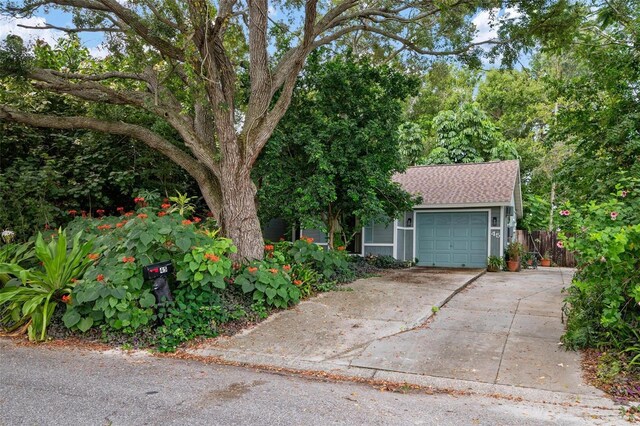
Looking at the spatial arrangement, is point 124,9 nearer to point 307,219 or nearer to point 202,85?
point 202,85

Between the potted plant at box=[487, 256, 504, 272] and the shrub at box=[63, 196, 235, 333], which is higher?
the shrub at box=[63, 196, 235, 333]

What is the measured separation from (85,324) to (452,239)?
11245mm

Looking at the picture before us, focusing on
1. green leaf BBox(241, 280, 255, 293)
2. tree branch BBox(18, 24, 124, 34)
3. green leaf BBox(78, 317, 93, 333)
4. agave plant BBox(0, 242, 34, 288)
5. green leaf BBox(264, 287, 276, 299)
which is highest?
tree branch BBox(18, 24, 124, 34)

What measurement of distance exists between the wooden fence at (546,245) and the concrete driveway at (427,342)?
10132 mm

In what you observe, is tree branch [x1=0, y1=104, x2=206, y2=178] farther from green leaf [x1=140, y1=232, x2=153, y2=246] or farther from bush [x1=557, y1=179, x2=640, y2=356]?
bush [x1=557, y1=179, x2=640, y2=356]

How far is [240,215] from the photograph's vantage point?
25.8 ft

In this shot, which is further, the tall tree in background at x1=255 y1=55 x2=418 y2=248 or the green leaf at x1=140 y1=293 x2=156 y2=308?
the tall tree in background at x1=255 y1=55 x2=418 y2=248

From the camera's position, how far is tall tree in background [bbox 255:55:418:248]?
993 centimetres

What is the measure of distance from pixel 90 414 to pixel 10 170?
8.00 metres

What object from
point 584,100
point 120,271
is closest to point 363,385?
point 120,271

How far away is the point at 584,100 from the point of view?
8781mm

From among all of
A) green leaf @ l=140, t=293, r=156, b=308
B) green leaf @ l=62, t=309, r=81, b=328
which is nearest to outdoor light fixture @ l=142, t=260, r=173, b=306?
green leaf @ l=140, t=293, r=156, b=308

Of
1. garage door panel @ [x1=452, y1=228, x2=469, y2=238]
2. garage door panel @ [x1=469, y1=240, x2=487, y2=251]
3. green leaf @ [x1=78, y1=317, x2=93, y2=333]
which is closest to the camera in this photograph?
green leaf @ [x1=78, y1=317, x2=93, y2=333]

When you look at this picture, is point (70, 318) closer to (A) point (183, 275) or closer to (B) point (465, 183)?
(A) point (183, 275)
